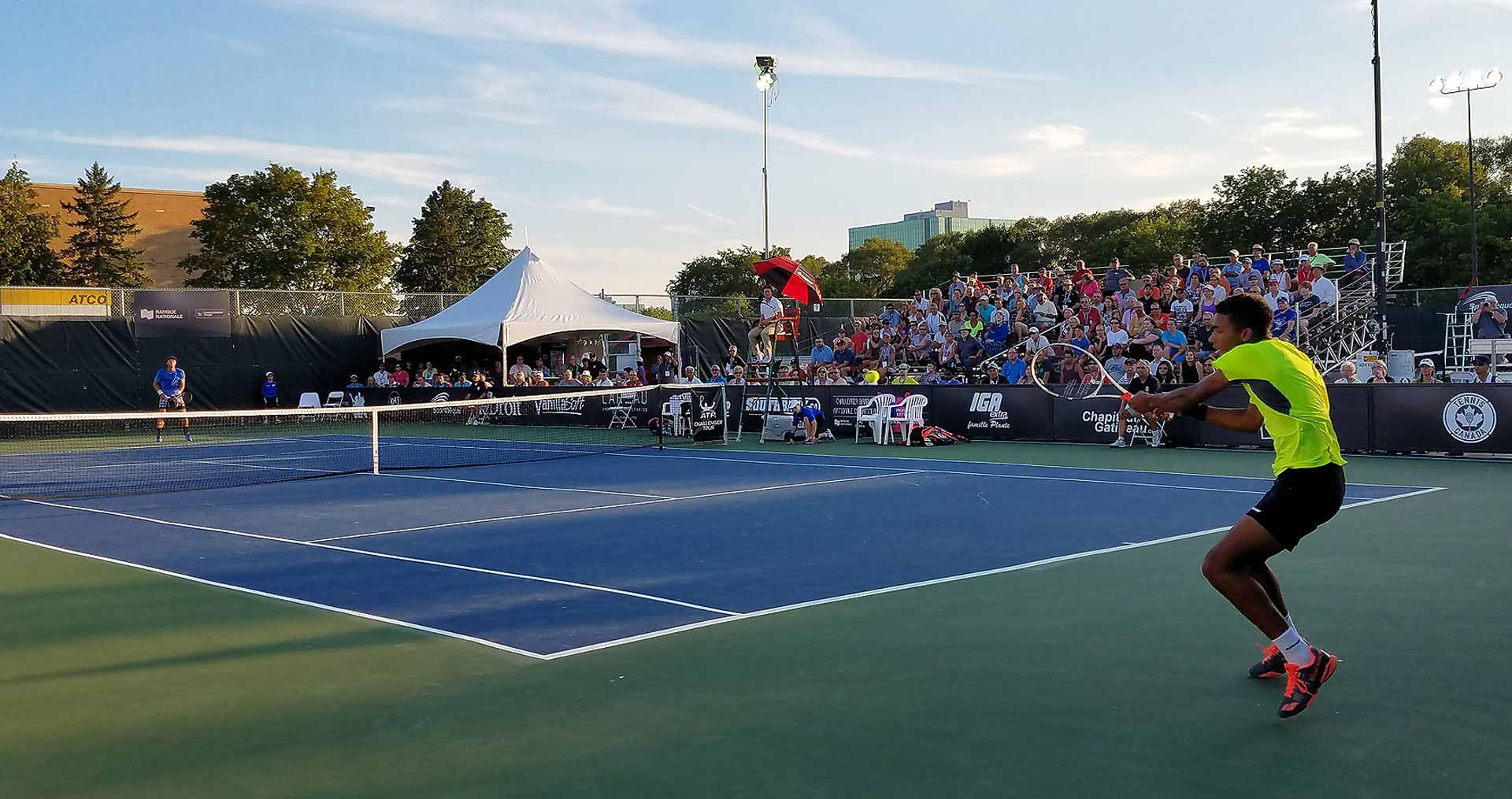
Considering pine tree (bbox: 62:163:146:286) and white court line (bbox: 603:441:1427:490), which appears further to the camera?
pine tree (bbox: 62:163:146:286)

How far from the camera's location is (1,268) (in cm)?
6022

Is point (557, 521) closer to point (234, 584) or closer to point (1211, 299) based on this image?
point (234, 584)

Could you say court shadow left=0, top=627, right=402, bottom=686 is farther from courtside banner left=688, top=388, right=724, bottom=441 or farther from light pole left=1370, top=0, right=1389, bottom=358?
light pole left=1370, top=0, right=1389, bottom=358

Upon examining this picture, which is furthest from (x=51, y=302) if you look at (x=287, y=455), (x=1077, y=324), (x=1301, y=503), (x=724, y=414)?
(x=1301, y=503)

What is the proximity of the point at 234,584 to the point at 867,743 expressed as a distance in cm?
582

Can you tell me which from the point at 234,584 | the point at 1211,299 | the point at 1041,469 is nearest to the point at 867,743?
the point at 234,584

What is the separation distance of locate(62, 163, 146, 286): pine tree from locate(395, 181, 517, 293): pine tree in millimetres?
15588

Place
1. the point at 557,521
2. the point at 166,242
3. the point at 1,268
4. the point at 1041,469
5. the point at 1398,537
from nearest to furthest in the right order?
the point at 1398,537
the point at 557,521
the point at 1041,469
the point at 1,268
the point at 166,242

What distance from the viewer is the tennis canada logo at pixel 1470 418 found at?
56.0 feet

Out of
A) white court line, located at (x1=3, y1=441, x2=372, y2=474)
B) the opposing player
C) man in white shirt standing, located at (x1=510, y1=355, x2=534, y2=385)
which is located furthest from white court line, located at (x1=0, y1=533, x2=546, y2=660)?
man in white shirt standing, located at (x1=510, y1=355, x2=534, y2=385)

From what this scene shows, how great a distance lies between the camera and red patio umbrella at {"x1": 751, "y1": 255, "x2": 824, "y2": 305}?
74.9 ft

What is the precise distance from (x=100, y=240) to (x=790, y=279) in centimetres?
6038

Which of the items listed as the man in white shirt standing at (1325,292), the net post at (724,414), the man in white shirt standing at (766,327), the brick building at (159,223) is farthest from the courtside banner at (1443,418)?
the brick building at (159,223)

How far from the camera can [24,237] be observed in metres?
61.5
